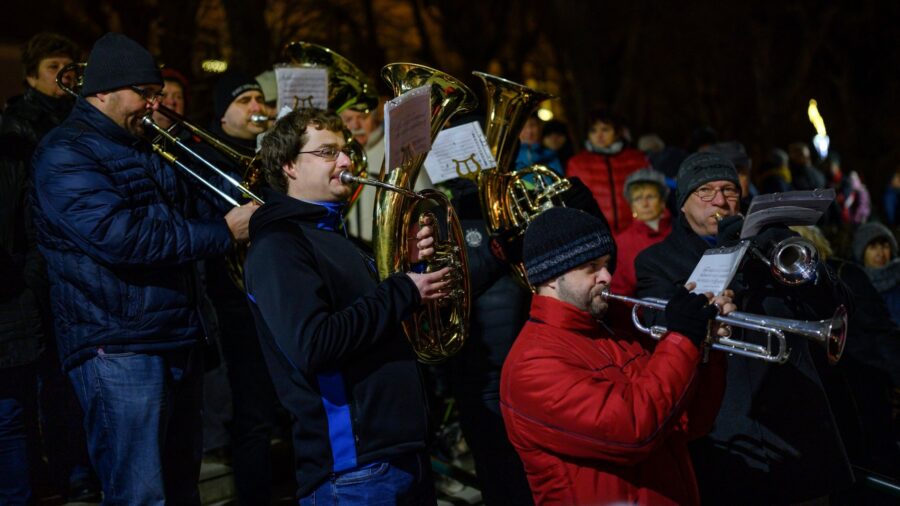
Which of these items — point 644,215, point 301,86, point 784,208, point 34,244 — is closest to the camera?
point 784,208

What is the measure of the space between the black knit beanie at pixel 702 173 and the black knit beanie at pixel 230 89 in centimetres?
261

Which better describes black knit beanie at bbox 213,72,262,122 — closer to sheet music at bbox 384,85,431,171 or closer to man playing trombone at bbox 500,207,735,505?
sheet music at bbox 384,85,431,171

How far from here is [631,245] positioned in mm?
5961

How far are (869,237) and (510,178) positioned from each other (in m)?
3.24

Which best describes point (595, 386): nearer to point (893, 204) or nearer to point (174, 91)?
point (174, 91)

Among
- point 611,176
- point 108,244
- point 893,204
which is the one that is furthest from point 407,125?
point 893,204

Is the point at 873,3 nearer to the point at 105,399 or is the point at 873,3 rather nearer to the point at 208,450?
the point at 208,450

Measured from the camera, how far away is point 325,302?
3143mm

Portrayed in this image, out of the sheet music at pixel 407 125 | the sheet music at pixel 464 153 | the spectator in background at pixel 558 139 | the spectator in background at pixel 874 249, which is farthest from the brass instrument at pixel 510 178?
the spectator in background at pixel 558 139

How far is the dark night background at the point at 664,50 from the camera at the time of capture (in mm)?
19250

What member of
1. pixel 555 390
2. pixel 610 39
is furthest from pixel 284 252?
pixel 610 39

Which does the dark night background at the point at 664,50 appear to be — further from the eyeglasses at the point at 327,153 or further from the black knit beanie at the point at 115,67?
the eyeglasses at the point at 327,153

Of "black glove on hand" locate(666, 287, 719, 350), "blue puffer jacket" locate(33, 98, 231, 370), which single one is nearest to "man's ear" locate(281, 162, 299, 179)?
"blue puffer jacket" locate(33, 98, 231, 370)

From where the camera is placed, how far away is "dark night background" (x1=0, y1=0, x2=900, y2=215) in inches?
758
